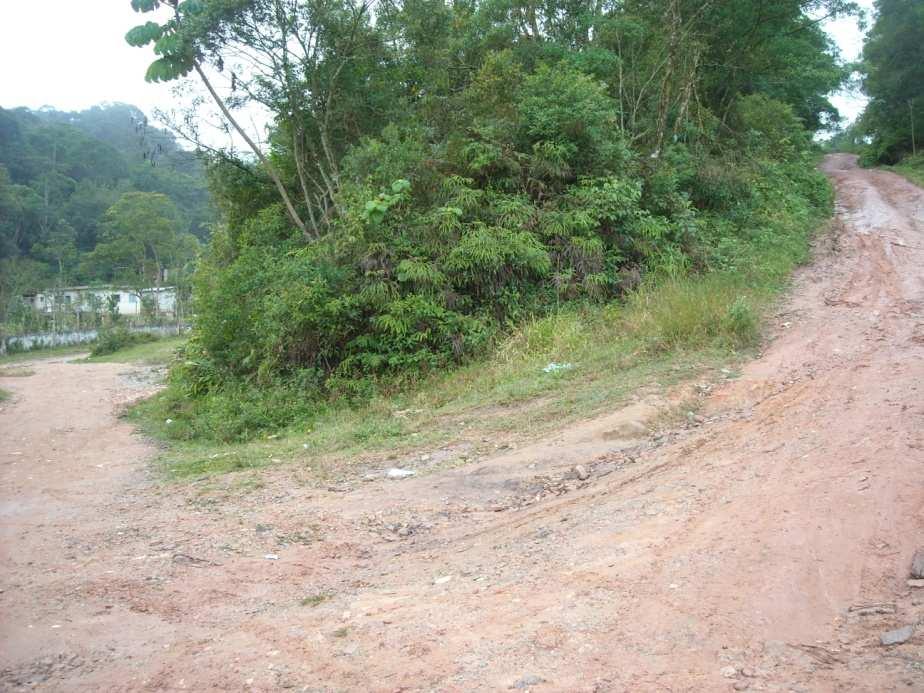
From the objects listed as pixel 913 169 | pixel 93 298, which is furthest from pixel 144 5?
pixel 93 298

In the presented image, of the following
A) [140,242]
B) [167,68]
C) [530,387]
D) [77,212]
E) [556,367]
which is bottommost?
[530,387]

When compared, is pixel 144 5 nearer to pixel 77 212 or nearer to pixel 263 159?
pixel 263 159

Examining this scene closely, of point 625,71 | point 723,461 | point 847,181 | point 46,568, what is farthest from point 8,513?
point 847,181

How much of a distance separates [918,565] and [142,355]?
28700 mm

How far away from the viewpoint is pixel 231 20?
13234 mm

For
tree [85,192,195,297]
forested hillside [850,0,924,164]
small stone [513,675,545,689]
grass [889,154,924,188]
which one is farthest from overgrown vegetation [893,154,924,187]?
tree [85,192,195,297]

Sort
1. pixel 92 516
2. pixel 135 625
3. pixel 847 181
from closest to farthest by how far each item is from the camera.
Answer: pixel 135 625
pixel 92 516
pixel 847 181

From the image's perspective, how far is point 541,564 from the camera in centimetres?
433

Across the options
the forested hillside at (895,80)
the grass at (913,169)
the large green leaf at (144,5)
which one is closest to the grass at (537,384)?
the large green leaf at (144,5)

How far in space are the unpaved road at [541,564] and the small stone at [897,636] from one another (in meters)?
0.03

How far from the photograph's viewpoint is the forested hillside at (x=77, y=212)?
46875 mm

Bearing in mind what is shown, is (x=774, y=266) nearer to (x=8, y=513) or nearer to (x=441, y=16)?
(x=441, y=16)

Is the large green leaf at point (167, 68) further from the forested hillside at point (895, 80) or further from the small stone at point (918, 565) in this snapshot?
the forested hillside at point (895, 80)

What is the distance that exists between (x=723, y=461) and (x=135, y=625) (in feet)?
13.3
